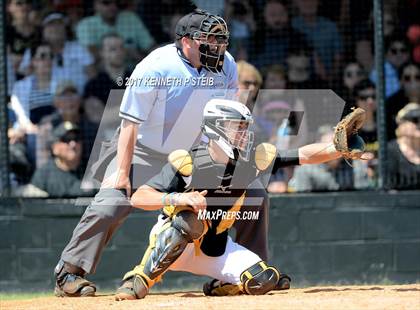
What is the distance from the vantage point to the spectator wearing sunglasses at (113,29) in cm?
988

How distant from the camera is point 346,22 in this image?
9.68 m

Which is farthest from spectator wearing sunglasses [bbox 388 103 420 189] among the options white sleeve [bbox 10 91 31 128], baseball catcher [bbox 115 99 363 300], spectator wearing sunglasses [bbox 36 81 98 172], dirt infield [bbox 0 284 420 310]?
white sleeve [bbox 10 91 31 128]

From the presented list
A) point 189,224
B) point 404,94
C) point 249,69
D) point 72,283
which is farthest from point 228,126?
point 404,94

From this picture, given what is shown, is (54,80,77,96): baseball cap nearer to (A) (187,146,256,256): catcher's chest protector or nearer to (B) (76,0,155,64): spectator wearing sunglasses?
(B) (76,0,155,64): spectator wearing sunglasses

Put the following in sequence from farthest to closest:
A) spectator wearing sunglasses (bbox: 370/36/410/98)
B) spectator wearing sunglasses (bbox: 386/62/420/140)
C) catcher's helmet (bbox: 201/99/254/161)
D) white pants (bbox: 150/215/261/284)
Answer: spectator wearing sunglasses (bbox: 370/36/410/98), spectator wearing sunglasses (bbox: 386/62/420/140), white pants (bbox: 150/215/261/284), catcher's helmet (bbox: 201/99/254/161)

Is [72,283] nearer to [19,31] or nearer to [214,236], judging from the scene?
[214,236]

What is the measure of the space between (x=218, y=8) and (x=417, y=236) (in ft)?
9.38

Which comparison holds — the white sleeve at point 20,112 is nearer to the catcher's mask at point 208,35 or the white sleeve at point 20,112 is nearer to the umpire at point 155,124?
the umpire at point 155,124

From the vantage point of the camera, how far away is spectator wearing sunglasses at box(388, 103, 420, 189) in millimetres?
9289

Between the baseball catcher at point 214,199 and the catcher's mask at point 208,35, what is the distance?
467 mm

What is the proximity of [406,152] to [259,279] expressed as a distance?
369 centimetres

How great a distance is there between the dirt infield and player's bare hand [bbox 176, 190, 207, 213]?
538 mm

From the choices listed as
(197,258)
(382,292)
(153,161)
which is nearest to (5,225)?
(153,161)

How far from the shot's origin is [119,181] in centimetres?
662
